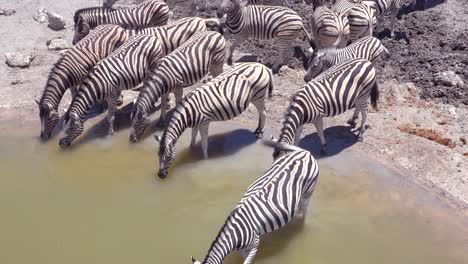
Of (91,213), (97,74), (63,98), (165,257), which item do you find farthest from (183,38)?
(165,257)

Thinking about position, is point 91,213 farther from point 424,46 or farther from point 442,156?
point 424,46

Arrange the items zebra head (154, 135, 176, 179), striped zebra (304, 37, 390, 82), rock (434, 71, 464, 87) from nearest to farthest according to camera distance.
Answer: zebra head (154, 135, 176, 179), striped zebra (304, 37, 390, 82), rock (434, 71, 464, 87)

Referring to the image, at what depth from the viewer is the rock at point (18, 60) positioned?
1335cm

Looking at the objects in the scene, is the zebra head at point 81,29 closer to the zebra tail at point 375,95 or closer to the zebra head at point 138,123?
the zebra head at point 138,123

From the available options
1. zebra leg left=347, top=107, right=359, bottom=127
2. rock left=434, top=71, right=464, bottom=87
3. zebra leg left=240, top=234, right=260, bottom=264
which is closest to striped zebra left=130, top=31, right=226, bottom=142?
zebra leg left=347, top=107, right=359, bottom=127

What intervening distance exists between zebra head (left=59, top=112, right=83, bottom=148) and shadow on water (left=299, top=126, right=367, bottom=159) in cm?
420

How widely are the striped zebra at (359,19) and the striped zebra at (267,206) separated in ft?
18.3

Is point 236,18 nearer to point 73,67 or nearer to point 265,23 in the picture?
point 265,23

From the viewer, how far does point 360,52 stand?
1176 cm

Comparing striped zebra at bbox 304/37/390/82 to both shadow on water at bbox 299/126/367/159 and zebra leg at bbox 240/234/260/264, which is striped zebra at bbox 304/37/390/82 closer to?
shadow on water at bbox 299/126/367/159

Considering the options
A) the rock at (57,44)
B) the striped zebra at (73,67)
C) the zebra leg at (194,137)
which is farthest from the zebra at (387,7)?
the rock at (57,44)

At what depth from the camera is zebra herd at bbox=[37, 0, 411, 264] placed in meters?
8.51

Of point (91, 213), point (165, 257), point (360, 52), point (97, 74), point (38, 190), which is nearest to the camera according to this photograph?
point (165, 257)

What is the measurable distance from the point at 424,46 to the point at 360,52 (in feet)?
9.27
